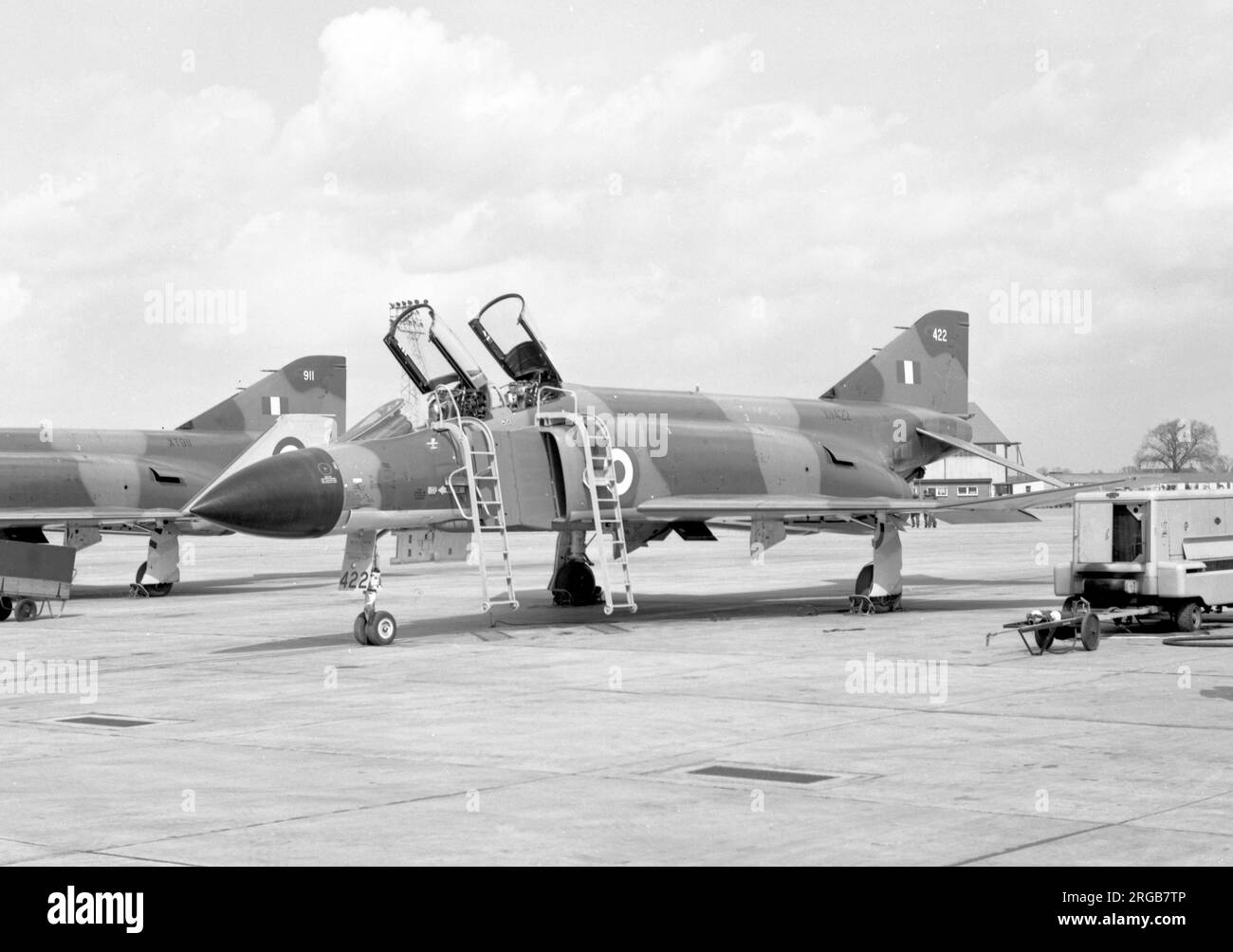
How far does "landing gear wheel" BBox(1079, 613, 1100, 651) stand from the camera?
1462 centimetres

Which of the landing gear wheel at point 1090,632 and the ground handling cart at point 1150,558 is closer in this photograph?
the landing gear wheel at point 1090,632

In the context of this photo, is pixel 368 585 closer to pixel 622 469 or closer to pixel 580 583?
pixel 622 469

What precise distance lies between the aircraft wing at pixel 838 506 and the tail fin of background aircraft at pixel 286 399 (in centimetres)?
1406

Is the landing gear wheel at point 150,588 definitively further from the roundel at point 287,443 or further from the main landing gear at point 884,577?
the main landing gear at point 884,577

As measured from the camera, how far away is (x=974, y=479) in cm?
9638

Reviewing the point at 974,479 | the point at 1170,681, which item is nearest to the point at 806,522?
the point at 1170,681

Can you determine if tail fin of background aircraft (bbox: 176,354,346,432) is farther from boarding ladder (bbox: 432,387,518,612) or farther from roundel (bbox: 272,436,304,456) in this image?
boarding ladder (bbox: 432,387,518,612)

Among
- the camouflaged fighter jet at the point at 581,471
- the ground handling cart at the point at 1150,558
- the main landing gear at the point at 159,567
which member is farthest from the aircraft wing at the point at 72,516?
the ground handling cart at the point at 1150,558

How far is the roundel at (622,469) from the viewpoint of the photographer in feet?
59.7

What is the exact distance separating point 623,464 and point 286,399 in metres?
14.3

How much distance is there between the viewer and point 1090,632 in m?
14.6

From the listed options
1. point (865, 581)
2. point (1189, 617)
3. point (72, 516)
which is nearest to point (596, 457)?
point (865, 581)
